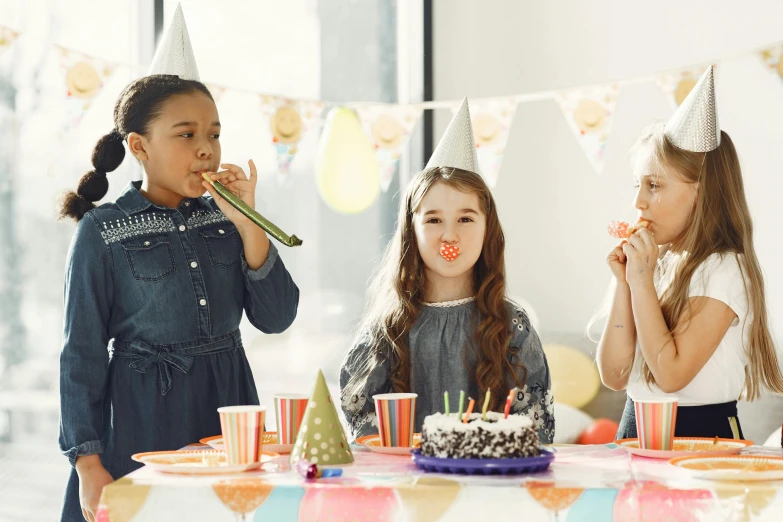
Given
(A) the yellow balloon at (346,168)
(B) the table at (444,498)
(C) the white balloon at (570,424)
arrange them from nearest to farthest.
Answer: (B) the table at (444,498) < (C) the white balloon at (570,424) < (A) the yellow balloon at (346,168)

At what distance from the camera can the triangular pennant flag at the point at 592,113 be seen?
111 inches

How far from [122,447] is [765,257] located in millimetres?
2145

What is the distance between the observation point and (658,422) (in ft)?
3.95

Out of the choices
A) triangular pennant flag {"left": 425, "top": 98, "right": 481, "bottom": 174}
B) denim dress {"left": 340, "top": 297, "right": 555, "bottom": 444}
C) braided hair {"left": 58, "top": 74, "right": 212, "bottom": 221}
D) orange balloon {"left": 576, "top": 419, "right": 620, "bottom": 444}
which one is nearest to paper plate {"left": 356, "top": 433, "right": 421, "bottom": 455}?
denim dress {"left": 340, "top": 297, "right": 555, "bottom": 444}

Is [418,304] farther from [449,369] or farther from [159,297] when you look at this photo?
[159,297]

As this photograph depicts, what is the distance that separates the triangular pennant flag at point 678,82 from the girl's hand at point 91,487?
189 cm

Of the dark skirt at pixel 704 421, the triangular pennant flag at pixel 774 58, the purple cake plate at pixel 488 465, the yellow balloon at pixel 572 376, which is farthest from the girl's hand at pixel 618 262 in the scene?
the yellow balloon at pixel 572 376

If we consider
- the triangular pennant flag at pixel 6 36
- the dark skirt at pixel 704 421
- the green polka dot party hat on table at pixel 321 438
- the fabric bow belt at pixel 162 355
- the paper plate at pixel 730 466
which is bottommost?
the dark skirt at pixel 704 421

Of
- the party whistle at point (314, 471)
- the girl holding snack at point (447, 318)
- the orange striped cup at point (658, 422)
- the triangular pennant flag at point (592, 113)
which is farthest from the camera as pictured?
the triangular pennant flag at point (592, 113)

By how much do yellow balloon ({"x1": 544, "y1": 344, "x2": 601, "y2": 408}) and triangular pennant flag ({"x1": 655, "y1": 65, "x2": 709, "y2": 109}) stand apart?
2.98 ft

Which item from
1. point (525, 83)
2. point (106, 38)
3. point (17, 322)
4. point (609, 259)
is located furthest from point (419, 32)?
point (609, 259)

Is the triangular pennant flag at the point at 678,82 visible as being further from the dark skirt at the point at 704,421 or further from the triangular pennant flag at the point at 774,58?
the dark skirt at the point at 704,421

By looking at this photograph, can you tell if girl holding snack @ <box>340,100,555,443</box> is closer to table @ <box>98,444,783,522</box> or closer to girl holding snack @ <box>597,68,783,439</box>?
girl holding snack @ <box>597,68,783,439</box>

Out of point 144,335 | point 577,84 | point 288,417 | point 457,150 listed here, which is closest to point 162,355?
point 144,335
